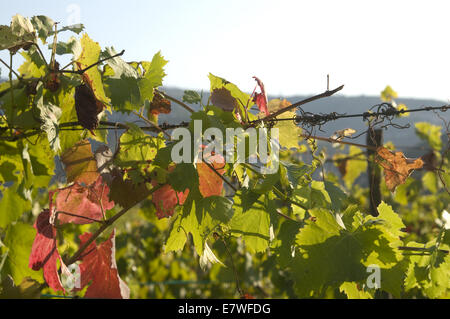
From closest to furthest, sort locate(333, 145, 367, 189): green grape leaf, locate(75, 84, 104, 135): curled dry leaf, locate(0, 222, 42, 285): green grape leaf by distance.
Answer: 1. locate(75, 84, 104, 135): curled dry leaf
2. locate(0, 222, 42, 285): green grape leaf
3. locate(333, 145, 367, 189): green grape leaf

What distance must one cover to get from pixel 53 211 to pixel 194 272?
4125 millimetres

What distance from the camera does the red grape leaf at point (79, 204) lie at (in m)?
1.40

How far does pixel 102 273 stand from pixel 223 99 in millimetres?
663

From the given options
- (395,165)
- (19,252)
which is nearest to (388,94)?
(395,165)

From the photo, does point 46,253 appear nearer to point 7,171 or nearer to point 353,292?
point 7,171

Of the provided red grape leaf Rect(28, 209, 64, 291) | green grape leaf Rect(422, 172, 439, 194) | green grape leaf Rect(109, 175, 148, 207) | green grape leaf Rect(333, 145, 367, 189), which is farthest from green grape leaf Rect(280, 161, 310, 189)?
green grape leaf Rect(422, 172, 439, 194)

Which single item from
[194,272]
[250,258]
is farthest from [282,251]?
[194,272]

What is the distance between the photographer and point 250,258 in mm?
4672

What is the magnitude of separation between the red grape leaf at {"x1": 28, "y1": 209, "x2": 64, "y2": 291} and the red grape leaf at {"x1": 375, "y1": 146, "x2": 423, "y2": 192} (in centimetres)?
102

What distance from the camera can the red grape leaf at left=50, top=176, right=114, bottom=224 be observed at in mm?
1403

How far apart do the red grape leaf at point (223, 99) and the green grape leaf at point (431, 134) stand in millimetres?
3654

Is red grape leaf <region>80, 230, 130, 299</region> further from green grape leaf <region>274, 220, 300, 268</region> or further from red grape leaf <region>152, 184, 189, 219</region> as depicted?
green grape leaf <region>274, 220, 300, 268</region>

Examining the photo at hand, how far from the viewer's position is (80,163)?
1368 mm
